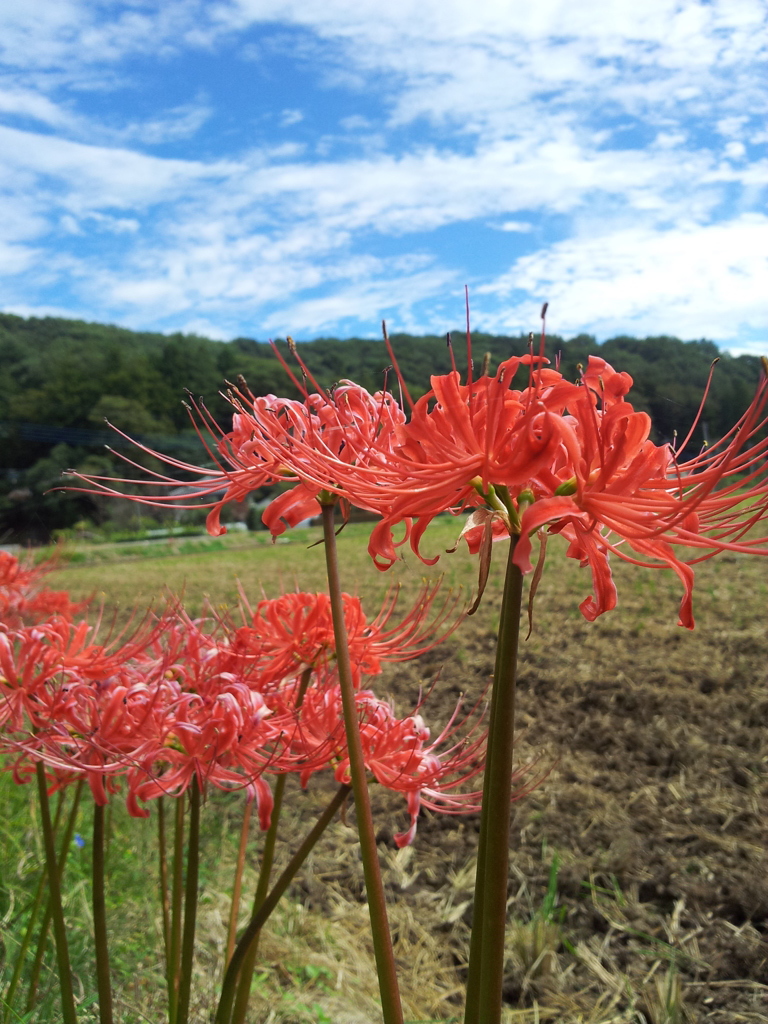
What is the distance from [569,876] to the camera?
2.86 metres

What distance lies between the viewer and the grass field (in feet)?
7.55

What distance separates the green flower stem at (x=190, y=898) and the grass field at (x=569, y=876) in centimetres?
26

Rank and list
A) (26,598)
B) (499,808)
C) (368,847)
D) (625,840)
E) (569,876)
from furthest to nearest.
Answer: (26,598), (625,840), (569,876), (368,847), (499,808)

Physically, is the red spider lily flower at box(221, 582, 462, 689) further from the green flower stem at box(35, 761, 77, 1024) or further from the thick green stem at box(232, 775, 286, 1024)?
the green flower stem at box(35, 761, 77, 1024)

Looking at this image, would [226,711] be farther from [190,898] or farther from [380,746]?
[190,898]

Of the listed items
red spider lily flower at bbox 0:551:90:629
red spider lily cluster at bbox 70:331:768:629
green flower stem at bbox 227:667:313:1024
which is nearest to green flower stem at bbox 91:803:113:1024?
green flower stem at bbox 227:667:313:1024

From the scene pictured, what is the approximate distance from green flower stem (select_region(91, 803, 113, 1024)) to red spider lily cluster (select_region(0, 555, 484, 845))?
0.23ft

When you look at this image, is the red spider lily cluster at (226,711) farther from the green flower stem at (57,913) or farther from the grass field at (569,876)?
the grass field at (569,876)

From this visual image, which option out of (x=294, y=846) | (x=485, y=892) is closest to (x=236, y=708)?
(x=485, y=892)

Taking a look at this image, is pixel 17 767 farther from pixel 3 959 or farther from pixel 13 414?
pixel 13 414

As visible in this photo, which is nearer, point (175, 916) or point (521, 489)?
point (521, 489)

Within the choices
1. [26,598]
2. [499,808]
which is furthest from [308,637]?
[26,598]

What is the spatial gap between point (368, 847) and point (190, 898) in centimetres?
54

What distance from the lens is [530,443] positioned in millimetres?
708
